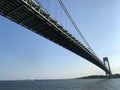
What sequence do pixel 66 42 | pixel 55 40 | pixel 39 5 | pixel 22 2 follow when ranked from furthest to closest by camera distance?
pixel 66 42
pixel 55 40
pixel 39 5
pixel 22 2

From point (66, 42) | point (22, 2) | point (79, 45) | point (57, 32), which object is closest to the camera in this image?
point (22, 2)

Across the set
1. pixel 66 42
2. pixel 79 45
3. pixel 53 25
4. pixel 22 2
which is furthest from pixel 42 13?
pixel 79 45

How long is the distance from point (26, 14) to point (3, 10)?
107 inches

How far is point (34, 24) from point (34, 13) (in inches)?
153

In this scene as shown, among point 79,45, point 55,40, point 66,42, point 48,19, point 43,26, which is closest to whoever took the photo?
point 48,19

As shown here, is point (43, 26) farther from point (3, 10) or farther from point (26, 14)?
point (3, 10)

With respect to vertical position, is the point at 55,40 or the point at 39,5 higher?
the point at 39,5

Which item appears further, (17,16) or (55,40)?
(55,40)

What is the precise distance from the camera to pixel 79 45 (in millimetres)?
36312

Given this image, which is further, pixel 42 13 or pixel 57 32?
pixel 57 32

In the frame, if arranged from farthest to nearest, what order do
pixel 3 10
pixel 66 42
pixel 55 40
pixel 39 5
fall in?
pixel 66 42 < pixel 55 40 < pixel 39 5 < pixel 3 10

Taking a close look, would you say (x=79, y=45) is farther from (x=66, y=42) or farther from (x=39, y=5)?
(x=39, y=5)

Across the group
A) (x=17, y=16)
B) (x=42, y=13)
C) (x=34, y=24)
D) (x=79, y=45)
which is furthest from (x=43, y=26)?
(x=79, y=45)

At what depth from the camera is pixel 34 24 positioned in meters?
23.5
